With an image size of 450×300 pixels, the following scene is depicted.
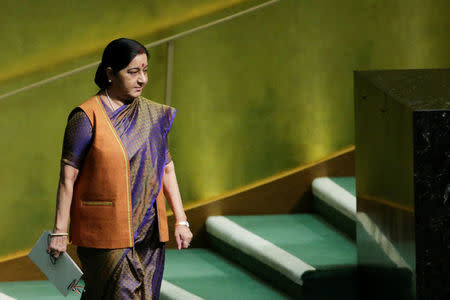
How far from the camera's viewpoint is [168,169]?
3.02 m

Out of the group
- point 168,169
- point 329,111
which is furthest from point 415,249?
point 329,111

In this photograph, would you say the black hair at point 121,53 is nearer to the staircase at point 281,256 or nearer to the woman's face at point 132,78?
the woman's face at point 132,78

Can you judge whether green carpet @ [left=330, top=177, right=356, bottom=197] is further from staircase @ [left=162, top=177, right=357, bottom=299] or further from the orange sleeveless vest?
the orange sleeveless vest

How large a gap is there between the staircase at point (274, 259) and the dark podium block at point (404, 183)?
21 centimetres

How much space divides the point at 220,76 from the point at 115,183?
2129mm

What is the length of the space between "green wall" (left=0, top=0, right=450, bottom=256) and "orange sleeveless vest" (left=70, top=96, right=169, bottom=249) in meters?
1.68

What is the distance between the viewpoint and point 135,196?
2.88 meters

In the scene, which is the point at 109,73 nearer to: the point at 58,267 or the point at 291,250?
the point at 58,267

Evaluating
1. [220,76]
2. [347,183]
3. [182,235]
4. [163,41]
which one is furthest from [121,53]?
[347,183]

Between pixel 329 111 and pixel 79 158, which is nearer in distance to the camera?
pixel 79 158

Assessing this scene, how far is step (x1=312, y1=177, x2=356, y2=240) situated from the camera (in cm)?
435

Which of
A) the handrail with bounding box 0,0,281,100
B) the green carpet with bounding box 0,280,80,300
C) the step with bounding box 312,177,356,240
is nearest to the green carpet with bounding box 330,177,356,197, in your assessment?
the step with bounding box 312,177,356,240

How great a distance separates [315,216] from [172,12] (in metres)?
1.33

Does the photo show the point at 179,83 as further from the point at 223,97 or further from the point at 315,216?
the point at 315,216
